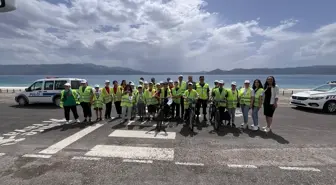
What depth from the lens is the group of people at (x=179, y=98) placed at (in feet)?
23.1

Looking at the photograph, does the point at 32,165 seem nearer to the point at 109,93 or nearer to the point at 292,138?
the point at 109,93

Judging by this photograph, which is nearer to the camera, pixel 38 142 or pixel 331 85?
pixel 38 142

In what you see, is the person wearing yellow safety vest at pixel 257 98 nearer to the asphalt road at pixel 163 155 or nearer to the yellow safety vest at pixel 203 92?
the asphalt road at pixel 163 155

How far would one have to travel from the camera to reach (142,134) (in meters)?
6.48

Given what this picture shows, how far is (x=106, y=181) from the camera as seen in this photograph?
3.58 metres

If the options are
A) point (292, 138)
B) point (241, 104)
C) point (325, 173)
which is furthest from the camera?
point (241, 104)

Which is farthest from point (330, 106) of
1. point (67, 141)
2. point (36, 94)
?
point (36, 94)

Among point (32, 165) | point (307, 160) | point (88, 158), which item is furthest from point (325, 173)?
point (32, 165)

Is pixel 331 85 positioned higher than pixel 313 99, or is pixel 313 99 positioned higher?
pixel 331 85

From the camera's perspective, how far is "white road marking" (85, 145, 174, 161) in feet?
15.2

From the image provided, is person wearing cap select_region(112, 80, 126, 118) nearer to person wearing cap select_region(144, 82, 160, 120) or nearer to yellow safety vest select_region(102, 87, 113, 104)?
yellow safety vest select_region(102, 87, 113, 104)

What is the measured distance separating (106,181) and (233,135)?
456cm

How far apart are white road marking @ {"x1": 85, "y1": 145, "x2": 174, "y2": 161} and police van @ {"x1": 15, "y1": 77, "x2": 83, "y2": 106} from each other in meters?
8.82

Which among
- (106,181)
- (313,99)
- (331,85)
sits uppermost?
(331,85)
